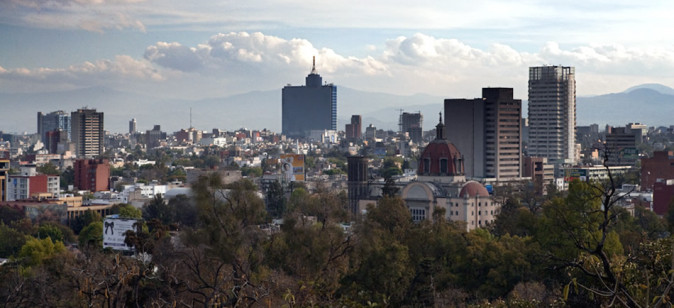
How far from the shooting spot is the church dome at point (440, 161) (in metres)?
64.4

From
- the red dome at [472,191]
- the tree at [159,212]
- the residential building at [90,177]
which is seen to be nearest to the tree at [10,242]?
the tree at [159,212]

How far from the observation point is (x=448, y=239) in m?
36.5

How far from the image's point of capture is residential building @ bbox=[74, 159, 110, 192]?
99.2 metres

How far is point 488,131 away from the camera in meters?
89.0

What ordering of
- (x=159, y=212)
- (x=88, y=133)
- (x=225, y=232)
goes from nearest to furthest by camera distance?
1. (x=225, y=232)
2. (x=159, y=212)
3. (x=88, y=133)

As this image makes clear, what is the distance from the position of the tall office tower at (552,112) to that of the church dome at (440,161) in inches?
2094

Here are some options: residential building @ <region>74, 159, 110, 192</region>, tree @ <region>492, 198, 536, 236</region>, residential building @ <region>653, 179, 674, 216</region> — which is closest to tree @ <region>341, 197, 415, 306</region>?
tree @ <region>492, 198, 536, 236</region>

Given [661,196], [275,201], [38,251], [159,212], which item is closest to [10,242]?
[38,251]

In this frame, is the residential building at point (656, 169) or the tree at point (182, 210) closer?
the tree at point (182, 210)

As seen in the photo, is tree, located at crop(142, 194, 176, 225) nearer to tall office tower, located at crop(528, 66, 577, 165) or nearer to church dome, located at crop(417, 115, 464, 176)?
church dome, located at crop(417, 115, 464, 176)

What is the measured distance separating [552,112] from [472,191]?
192ft

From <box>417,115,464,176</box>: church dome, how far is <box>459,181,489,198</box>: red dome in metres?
2.57

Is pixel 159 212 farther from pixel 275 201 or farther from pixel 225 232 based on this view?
pixel 225 232

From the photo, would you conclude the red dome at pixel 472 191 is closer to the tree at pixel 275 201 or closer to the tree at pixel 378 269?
the tree at pixel 275 201
